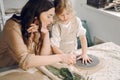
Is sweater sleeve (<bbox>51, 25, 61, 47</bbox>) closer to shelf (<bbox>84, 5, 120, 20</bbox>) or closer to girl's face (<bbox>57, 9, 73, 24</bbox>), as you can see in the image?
girl's face (<bbox>57, 9, 73, 24</bbox>)

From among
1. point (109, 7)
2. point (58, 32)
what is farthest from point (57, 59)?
point (109, 7)

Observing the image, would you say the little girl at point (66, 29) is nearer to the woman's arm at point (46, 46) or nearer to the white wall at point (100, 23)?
the woman's arm at point (46, 46)

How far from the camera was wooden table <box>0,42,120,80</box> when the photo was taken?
40.4 inches

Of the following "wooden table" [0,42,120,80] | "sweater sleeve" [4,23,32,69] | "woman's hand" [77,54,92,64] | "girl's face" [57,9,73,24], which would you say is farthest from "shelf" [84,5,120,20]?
"sweater sleeve" [4,23,32,69]

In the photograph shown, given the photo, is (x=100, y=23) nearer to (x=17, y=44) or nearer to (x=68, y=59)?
(x=68, y=59)

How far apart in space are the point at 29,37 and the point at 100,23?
47.0 inches

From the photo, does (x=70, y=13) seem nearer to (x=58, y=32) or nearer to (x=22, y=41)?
(x=58, y=32)

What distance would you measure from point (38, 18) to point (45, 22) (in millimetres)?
52

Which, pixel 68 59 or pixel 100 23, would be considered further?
pixel 100 23

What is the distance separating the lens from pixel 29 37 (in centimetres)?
116

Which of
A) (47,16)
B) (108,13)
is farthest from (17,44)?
(108,13)

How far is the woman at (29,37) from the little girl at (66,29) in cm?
11

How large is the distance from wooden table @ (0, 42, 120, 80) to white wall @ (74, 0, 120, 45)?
61cm

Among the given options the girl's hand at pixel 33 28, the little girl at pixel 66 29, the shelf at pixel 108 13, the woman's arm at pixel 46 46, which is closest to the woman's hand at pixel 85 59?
the little girl at pixel 66 29
